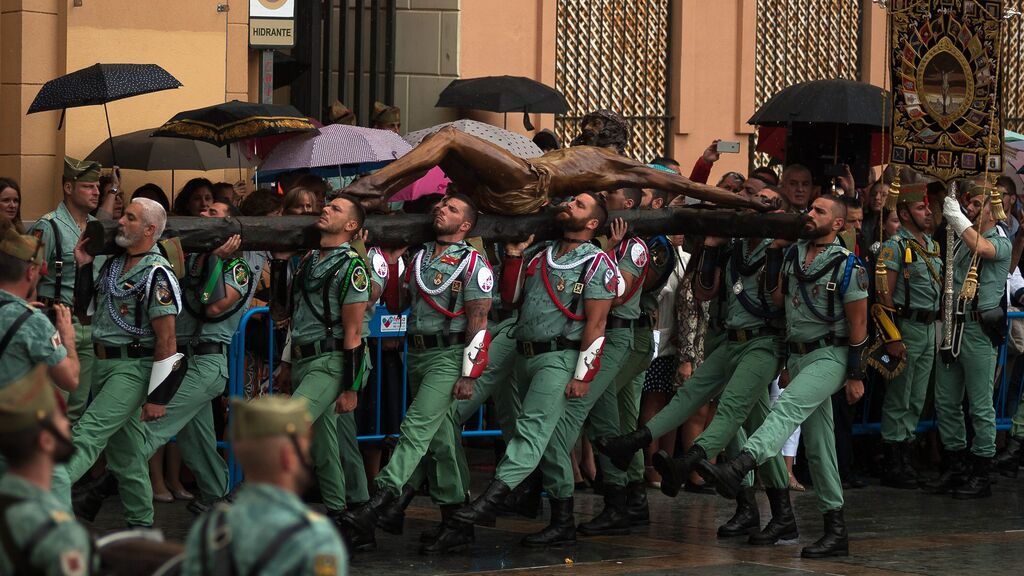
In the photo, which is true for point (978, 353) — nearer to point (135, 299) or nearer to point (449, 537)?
point (449, 537)

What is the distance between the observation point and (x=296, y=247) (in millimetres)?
8773

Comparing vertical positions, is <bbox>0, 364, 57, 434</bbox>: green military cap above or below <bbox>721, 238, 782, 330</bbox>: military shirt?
below

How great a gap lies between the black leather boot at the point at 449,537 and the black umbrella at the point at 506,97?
508cm

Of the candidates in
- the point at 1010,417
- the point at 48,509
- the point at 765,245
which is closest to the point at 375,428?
the point at 765,245

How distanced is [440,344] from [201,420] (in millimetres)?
1405

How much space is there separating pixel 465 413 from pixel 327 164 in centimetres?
259

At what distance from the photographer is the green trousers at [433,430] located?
345 inches

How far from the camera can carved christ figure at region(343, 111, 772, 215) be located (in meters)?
8.81

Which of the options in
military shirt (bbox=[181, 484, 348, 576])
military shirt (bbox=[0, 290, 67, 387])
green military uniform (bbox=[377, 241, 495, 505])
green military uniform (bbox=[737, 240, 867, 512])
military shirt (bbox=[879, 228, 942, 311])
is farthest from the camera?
military shirt (bbox=[879, 228, 942, 311])

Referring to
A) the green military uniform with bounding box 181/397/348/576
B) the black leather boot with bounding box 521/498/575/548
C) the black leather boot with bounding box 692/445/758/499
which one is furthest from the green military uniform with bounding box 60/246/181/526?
the green military uniform with bounding box 181/397/348/576

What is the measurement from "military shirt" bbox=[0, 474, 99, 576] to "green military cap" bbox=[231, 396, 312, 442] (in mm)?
531

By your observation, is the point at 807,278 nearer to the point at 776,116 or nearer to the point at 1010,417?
the point at 776,116

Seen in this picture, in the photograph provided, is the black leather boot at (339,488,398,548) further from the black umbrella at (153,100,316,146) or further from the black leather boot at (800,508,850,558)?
the black umbrella at (153,100,316,146)

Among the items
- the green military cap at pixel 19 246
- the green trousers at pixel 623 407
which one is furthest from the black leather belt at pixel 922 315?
the green military cap at pixel 19 246
